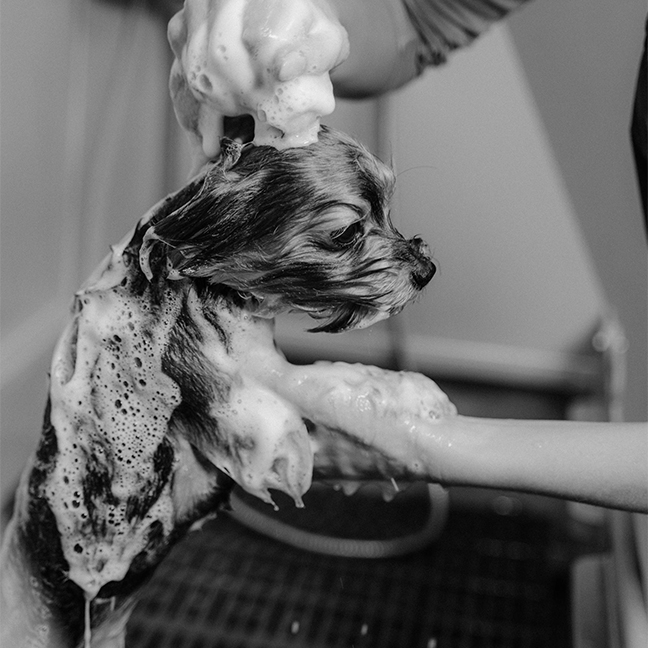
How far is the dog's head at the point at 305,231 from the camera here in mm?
407

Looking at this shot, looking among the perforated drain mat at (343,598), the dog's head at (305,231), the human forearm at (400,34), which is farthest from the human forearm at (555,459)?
the perforated drain mat at (343,598)

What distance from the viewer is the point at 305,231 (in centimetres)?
41

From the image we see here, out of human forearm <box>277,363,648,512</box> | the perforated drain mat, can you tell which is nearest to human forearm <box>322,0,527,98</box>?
human forearm <box>277,363,648,512</box>

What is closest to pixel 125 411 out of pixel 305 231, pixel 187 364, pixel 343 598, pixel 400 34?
pixel 187 364

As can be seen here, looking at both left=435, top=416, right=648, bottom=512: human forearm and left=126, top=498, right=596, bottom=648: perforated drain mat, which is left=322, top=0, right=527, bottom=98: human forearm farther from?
left=126, top=498, right=596, bottom=648: perforated drain mat

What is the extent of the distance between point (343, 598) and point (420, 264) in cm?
62

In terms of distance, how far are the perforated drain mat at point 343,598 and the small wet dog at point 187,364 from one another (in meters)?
0.28

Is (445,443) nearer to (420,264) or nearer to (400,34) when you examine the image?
(420,264)

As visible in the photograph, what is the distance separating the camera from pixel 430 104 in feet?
2.73

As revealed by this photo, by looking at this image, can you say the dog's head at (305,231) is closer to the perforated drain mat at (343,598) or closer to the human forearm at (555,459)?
the human forearm at (555,459)

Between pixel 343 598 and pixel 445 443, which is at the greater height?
pixel 445 443

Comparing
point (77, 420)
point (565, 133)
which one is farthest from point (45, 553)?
point (565, 133)

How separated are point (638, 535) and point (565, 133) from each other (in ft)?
1.36

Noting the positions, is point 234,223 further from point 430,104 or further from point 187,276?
point 430,104
